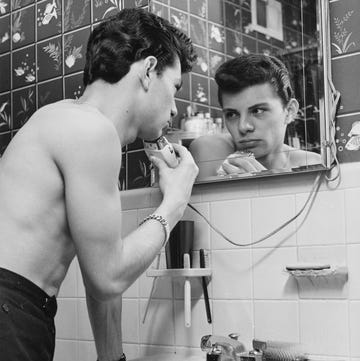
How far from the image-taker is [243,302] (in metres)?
1.86

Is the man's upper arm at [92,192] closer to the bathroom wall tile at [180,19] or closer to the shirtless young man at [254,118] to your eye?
the shirtless young man at [254,118]

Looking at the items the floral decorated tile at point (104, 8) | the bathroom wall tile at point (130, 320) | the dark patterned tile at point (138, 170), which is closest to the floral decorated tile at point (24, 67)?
the floral decorated tile at point (104, 8)

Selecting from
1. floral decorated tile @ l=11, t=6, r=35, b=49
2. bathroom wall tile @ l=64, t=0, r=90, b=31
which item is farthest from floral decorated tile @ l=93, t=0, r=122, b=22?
floral decorated tile @ l=11, t=6, r=35, b=49

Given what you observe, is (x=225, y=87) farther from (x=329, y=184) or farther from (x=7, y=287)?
(x=7, y=287)

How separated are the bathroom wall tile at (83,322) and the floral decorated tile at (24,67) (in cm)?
85

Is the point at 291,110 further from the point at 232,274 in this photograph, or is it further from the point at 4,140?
the point at 4,140

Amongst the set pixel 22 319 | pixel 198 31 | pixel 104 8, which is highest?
pixel 104 8

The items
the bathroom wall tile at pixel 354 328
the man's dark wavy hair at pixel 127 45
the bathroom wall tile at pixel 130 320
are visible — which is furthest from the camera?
the bathroom wall tile at pixel 130 320

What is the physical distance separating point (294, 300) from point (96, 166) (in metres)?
0.73

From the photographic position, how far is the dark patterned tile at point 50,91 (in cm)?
242

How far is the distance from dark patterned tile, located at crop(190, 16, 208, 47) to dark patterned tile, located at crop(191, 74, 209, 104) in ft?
0.34

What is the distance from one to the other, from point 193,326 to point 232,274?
0.20 meters

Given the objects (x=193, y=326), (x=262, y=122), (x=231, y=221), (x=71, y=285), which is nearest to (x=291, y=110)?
(x=262, y=122)

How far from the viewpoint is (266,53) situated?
1.86 m
